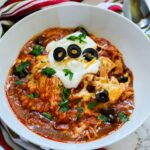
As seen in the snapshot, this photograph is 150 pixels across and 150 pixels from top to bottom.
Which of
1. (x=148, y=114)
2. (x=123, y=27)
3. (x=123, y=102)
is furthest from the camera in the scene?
(x=123, y=27)

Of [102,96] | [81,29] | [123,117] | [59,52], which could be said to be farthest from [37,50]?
[123,117]

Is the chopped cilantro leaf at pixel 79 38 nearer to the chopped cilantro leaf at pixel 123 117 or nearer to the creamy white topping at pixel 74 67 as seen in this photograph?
the creamy white topping at pixel 74 67

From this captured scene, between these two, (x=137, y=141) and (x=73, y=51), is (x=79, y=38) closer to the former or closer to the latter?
(x=73, y=51)

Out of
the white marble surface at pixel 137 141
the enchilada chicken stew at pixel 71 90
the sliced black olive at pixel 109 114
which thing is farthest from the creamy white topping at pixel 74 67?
the white marble surface at pixel 137 141

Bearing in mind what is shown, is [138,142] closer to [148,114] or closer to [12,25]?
[148,114]

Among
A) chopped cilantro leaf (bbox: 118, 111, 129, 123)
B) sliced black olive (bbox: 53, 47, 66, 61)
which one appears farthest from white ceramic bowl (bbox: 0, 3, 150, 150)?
sliced black olive (bbox: 53, 47, 66, 61)

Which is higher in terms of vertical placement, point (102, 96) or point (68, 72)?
point (68, 72)

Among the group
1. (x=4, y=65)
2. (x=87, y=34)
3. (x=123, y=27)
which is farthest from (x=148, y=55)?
(x=4, y=65)
